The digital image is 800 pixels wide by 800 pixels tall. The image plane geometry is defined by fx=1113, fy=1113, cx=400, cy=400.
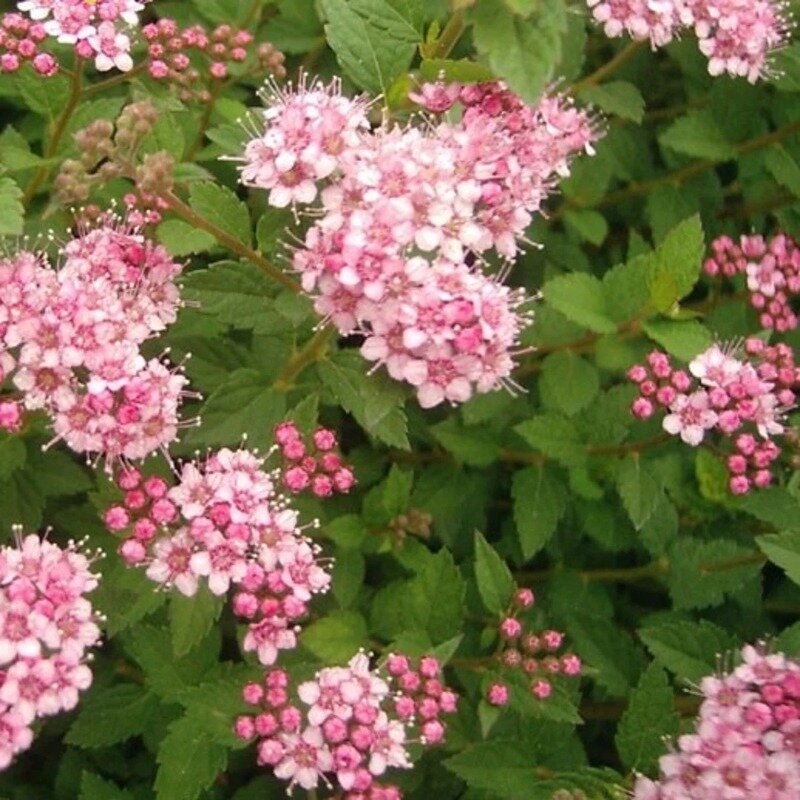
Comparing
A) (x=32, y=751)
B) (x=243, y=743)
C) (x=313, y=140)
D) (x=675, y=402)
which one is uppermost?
(x=313, y=140)

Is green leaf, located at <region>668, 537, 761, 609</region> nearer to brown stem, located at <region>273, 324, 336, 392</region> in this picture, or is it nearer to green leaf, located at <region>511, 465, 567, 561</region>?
green leaf, located at <region>511, 465, 567, 561</region>

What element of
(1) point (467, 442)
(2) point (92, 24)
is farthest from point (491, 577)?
(2) point (92, 24)

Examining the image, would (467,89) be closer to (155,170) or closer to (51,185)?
(155,170)

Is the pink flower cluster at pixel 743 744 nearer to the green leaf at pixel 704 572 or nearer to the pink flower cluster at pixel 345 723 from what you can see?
the green leaf at pixel 704 572

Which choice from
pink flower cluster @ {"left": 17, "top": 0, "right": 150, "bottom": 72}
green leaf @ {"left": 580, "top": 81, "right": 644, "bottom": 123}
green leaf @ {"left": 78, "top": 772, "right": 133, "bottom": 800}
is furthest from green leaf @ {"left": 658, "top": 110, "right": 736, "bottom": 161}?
green leaf @ {"left": 78, "top": 772, "right": 133, "bottom": 800}

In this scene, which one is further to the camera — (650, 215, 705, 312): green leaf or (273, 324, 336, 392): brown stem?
(650, 215, 705, 312): green leaf

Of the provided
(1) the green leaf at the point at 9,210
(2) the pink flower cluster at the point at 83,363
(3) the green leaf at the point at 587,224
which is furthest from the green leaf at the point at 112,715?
(3) the green leaf at the point at 587,224

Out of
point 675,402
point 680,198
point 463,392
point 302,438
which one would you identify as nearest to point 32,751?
point 302,438
